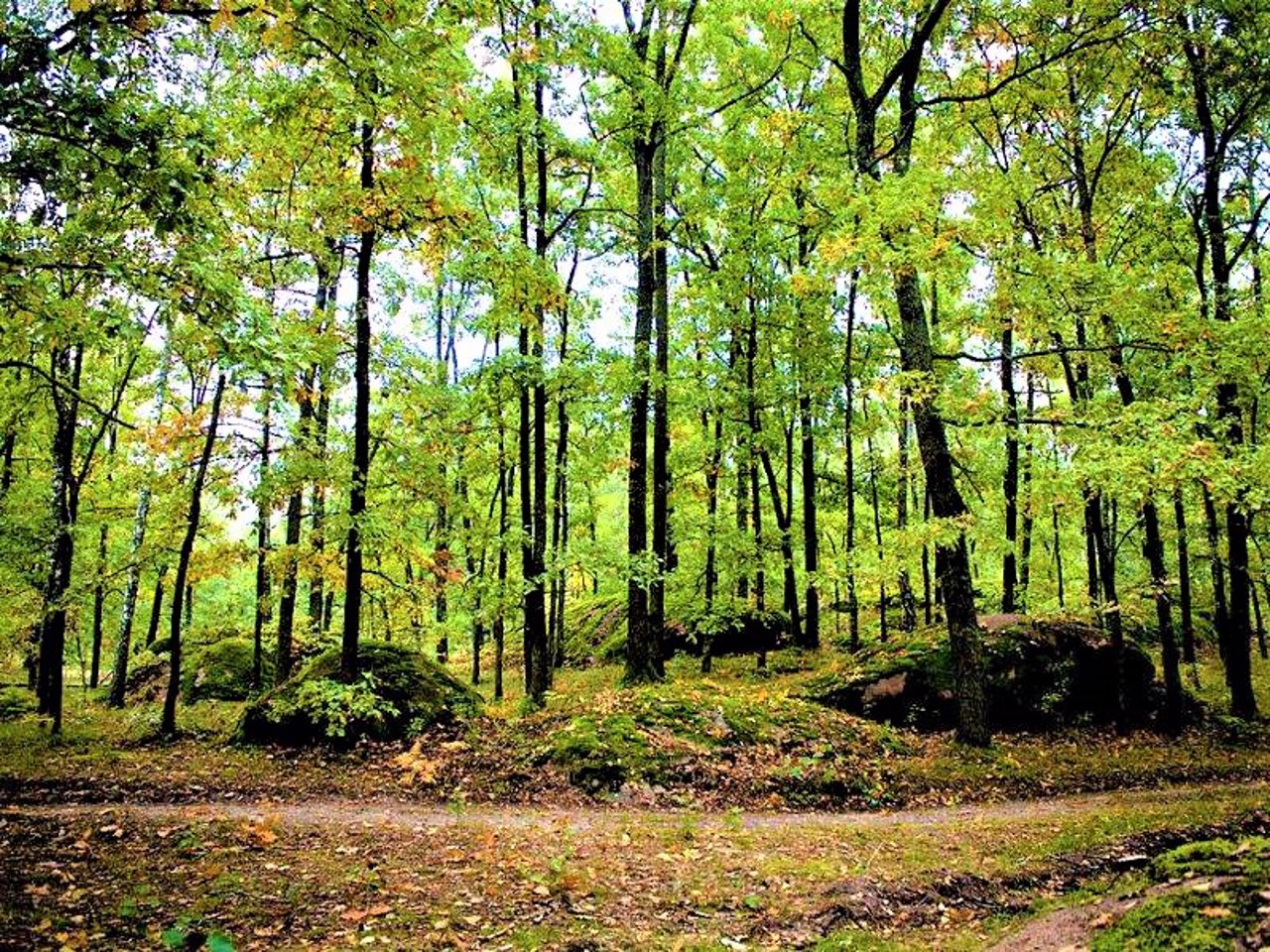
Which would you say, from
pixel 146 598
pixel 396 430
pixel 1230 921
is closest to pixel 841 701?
pixel 396 430

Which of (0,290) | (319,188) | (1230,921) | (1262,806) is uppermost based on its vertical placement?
(319,188)

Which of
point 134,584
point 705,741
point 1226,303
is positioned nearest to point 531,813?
point 705,741

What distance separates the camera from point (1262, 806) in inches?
334

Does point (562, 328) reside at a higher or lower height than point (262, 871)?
higher

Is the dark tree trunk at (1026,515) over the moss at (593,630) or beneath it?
over

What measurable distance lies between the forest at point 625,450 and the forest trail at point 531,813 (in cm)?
11

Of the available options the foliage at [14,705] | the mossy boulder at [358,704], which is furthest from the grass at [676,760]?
the foliage at [14,705]

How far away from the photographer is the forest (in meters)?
5.34

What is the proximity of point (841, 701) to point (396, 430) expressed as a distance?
990 centimetres

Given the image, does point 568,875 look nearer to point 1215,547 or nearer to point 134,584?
point 134,584

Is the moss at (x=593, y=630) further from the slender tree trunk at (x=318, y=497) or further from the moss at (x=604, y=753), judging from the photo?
the moss at (x=604, y=753)

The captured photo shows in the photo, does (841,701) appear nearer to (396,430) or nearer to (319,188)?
(396,430)

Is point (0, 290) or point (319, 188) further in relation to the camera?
point (319, 188)

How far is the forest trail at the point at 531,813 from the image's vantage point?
26.9 feet
